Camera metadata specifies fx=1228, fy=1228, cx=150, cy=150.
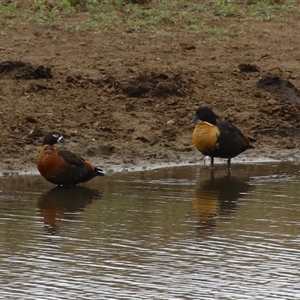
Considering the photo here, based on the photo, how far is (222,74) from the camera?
16234 mm

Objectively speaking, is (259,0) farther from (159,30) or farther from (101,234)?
(101,234)

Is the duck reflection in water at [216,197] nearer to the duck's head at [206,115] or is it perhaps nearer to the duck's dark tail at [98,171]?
the duck's head at [206,115]

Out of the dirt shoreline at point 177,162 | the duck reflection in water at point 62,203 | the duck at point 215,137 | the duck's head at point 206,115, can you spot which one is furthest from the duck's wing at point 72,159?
the duck's head at point 206,115

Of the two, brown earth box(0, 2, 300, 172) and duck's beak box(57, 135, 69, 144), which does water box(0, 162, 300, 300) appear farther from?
brown earth box(0, 2, 300, 172)

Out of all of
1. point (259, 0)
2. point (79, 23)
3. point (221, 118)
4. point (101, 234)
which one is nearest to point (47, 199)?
point (101, 234)

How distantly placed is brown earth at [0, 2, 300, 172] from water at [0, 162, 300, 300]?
850mm

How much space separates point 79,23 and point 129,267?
8223 millimetres

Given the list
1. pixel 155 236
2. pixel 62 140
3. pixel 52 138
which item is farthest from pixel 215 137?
pixel 155 236

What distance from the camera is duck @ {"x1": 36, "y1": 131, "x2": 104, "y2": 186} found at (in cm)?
1256

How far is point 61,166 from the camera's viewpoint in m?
12.6

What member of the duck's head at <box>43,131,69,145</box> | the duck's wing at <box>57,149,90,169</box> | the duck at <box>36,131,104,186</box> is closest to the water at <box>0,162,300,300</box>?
the duck at <box>36,131,104,186</box>

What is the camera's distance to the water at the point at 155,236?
8812 millimetres

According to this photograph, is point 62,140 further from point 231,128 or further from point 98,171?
point 231,128

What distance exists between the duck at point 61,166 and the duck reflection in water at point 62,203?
0.12 metres
